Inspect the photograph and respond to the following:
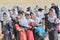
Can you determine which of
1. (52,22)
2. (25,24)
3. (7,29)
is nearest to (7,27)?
(7,29)

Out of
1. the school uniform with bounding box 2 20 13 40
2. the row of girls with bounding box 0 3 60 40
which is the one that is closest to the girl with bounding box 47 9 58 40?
the row of girls with bounding box 0 3 60 40

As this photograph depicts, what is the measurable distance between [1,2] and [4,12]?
372 inches

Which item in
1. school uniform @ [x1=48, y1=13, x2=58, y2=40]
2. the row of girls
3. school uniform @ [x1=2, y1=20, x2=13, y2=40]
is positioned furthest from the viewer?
school uniform @ [x1=2, y1=20, x2=13, y2=40]

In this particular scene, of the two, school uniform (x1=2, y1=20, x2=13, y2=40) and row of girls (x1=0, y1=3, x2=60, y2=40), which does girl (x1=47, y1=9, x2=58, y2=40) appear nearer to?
row of girls (x1=0, y1=3, x2=60, y2=40)

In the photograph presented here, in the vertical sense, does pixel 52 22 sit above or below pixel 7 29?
above

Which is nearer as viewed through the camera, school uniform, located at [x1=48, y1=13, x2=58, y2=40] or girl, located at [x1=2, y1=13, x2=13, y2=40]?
school uniform, located at [x1=48, y1=13, x2=58, y2=40]

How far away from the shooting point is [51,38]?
13203 mm

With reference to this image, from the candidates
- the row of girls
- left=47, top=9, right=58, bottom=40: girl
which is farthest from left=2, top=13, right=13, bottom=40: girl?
left=47, top=9, right=58, bottom=40: girl

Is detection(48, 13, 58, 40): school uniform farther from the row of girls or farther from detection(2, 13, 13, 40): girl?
detection(2, 13, 13, 40): girl

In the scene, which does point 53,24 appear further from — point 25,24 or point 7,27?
point 7,27

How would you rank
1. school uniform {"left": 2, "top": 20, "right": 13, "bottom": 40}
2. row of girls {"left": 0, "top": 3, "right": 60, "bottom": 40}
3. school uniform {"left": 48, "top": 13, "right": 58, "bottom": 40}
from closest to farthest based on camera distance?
row of girls {"left": 0, "top": 3, "right": 60, "bottom": 40}
school uniform {"left": 48, "top": 13, "right": 58, "bottom": 40}
school uniform {"left": 2, "top": 20, "right": 13, "bottom": 40}

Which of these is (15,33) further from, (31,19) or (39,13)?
(39,13)

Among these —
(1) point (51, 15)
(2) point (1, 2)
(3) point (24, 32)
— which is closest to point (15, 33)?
(3) point (24, 32)

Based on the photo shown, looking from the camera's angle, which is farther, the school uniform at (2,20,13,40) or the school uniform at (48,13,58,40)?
the school uniform at (2,20,13,40)
